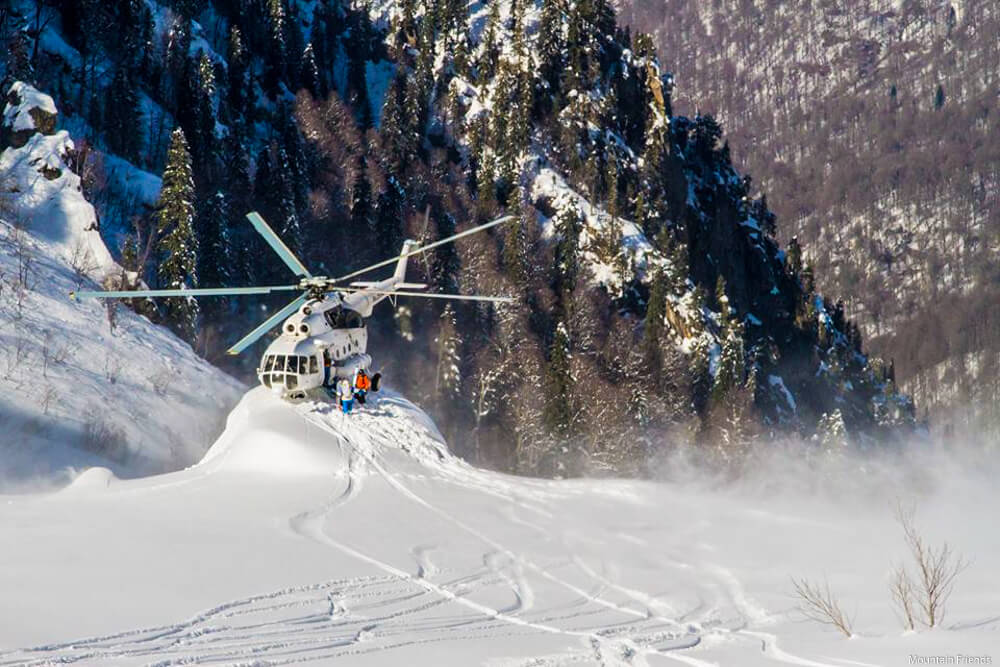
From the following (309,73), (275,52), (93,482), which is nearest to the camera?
(93,482)

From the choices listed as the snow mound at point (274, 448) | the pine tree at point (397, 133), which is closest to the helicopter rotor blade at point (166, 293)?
the snow mound at point (274, 448)

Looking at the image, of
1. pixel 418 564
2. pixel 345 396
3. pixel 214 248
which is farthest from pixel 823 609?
pixel 214 248

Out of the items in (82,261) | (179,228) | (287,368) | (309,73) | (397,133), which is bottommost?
(287,368)

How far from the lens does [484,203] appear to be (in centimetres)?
9350

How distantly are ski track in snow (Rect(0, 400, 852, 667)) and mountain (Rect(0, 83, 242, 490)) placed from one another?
33.2 feet

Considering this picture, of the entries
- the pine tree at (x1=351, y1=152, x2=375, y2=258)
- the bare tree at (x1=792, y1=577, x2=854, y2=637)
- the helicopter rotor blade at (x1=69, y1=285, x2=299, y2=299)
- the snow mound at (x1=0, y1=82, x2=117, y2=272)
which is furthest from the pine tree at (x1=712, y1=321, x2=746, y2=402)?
the bare tree at (x1=792, y1=577, x2=854, y2=637)

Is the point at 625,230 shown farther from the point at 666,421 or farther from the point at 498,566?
the point at 498,566

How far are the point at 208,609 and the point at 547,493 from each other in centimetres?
1355

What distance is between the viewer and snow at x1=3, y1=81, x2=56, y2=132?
1939 inches

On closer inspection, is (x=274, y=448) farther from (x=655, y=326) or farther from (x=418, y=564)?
(x=655, y=326)

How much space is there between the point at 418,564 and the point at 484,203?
253 feet

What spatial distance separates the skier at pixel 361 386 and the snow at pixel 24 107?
29469mm

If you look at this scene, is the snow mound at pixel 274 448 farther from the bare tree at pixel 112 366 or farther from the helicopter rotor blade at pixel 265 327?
the bare tree at pixel 112 366

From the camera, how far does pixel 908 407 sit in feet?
471
